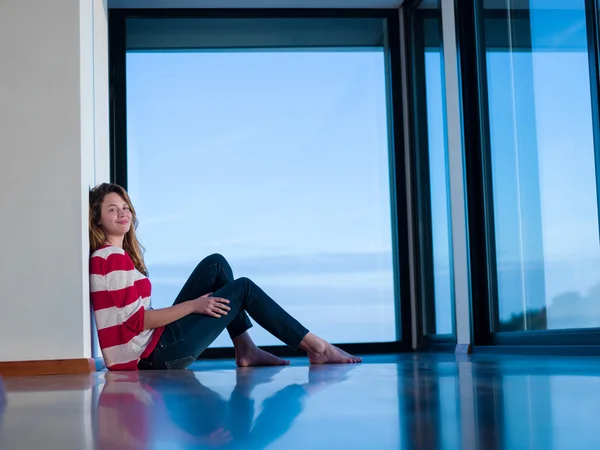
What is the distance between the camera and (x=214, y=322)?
3162mm

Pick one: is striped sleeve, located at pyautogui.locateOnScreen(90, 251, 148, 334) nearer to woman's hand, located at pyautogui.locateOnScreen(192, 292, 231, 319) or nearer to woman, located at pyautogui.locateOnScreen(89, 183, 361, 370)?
woman, located at pyautogui.locateOnScreen(89, 183, 361, 370)

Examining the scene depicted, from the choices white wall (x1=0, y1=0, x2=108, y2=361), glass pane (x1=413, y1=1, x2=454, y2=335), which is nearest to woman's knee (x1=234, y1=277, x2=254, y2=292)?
white wall (x1=0, y1=0, x2=108, y2=361)

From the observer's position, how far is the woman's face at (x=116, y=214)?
3236mm

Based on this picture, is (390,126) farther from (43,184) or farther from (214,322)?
(43,184)

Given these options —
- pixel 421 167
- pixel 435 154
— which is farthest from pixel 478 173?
pixel 421 167

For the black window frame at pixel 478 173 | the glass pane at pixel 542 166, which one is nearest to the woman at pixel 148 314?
the glass pane at pixel 542 166

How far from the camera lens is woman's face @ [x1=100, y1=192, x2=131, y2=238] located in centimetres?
324

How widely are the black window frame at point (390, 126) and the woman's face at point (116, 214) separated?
1.89 meters

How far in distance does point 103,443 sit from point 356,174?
4.44 m

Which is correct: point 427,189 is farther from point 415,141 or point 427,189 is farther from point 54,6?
point 54,6

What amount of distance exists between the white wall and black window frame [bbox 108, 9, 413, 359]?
1913 millimetres

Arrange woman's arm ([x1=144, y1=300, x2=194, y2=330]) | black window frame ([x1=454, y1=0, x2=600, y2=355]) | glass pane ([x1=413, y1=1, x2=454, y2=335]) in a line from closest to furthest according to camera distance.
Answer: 1. woman's arm ([x1=144, y1=300, x2=194, y2=330])
2. black window frame ([x1=454, y1=0, x2=600, y2=355])
3. glass pane ([x1=413, y1=1, x2=454, y2=335])

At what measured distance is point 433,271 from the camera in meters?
4.97

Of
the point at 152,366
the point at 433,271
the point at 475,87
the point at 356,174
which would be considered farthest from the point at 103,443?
the point at 356,174
